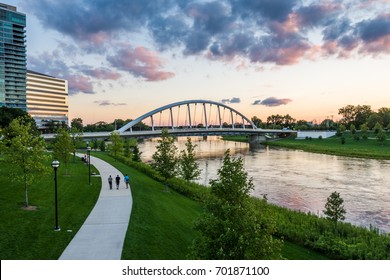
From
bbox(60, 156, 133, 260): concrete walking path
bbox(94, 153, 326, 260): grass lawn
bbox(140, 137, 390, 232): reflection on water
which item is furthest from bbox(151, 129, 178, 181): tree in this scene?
bbox(140, 137, 390, 232): reflection on water

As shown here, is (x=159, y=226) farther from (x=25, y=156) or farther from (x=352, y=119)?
(x=352, y=119)

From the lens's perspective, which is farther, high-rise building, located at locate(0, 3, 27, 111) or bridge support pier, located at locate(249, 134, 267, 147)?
high-rise building, located at locate(0, 3, 27, 111)

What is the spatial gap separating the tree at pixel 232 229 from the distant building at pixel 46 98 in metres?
140

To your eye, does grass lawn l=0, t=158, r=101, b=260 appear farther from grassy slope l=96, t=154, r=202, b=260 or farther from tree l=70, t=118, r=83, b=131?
tree l=70, t=118, r=83, b=131

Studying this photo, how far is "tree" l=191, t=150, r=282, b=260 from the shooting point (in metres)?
8.15

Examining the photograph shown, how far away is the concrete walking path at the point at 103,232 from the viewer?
1117cm

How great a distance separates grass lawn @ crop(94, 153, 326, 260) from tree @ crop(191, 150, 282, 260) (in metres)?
3.45

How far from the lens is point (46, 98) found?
151 m

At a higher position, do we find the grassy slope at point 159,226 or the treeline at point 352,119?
the treeline at point 352,119

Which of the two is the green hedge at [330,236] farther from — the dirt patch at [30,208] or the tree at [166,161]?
the tree at [166,161]

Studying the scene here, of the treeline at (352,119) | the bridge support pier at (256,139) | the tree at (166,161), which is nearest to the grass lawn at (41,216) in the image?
the tree at (166,161)

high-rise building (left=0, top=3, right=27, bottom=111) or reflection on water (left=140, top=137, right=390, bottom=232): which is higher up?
high-rise building (left=0, top=3, right=27, bottom=111)

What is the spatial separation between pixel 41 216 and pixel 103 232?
385cm

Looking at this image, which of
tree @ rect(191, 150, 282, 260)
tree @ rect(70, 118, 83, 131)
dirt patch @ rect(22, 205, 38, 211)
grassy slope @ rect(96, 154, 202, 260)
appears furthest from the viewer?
tree @ rect(70, 118, 83, 131)
